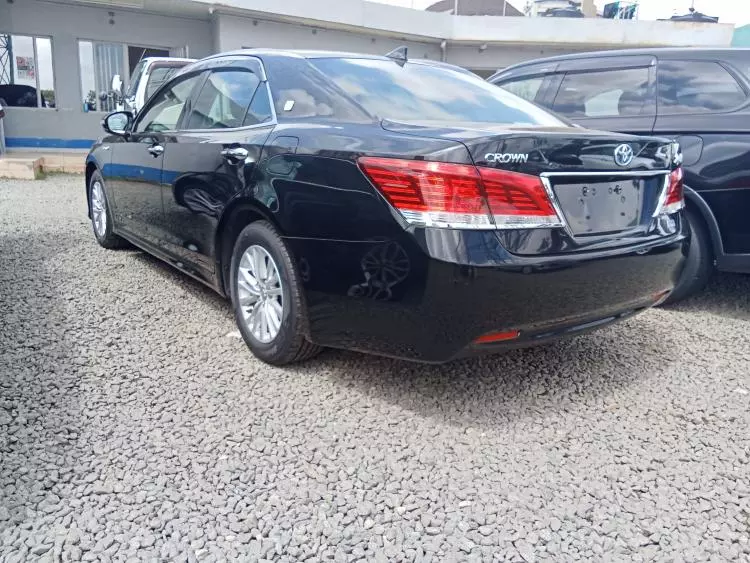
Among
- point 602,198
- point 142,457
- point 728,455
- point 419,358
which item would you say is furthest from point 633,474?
point 142,457

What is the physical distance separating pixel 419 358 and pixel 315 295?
0.58 metres

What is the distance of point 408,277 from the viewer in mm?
2424

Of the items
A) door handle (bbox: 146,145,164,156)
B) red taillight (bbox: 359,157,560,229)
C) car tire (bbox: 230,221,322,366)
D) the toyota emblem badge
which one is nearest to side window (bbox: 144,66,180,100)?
door handle (bbox: 146,145,164,156)

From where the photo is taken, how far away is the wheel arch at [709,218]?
13.1ft

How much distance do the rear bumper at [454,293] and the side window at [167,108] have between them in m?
1.92

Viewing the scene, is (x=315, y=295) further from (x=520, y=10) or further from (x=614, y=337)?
(x=520, y=10)

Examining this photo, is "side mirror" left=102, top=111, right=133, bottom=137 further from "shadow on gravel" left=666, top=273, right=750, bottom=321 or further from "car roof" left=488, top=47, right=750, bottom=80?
"shadow on gravel" left=666, top=273, right=750, bottom=321

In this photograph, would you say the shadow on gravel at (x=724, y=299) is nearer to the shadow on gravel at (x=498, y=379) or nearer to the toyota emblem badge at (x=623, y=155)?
the shadow on gravel at (x=498, y=379)

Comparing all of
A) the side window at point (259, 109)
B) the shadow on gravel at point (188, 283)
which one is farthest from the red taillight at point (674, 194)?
the shadow on gravel at point (188, 283)

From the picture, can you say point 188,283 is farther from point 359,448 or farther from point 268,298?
point 359,448

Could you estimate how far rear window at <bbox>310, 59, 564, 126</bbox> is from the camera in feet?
9.87

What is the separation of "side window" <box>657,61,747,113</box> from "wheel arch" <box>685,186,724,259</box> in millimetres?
600

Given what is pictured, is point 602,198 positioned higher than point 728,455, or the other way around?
point 602,198

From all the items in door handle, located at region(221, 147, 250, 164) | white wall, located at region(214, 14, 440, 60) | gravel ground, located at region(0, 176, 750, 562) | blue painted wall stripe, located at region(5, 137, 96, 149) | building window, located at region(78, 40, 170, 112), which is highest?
white wall, located at region(214, 14, 440, 60)
